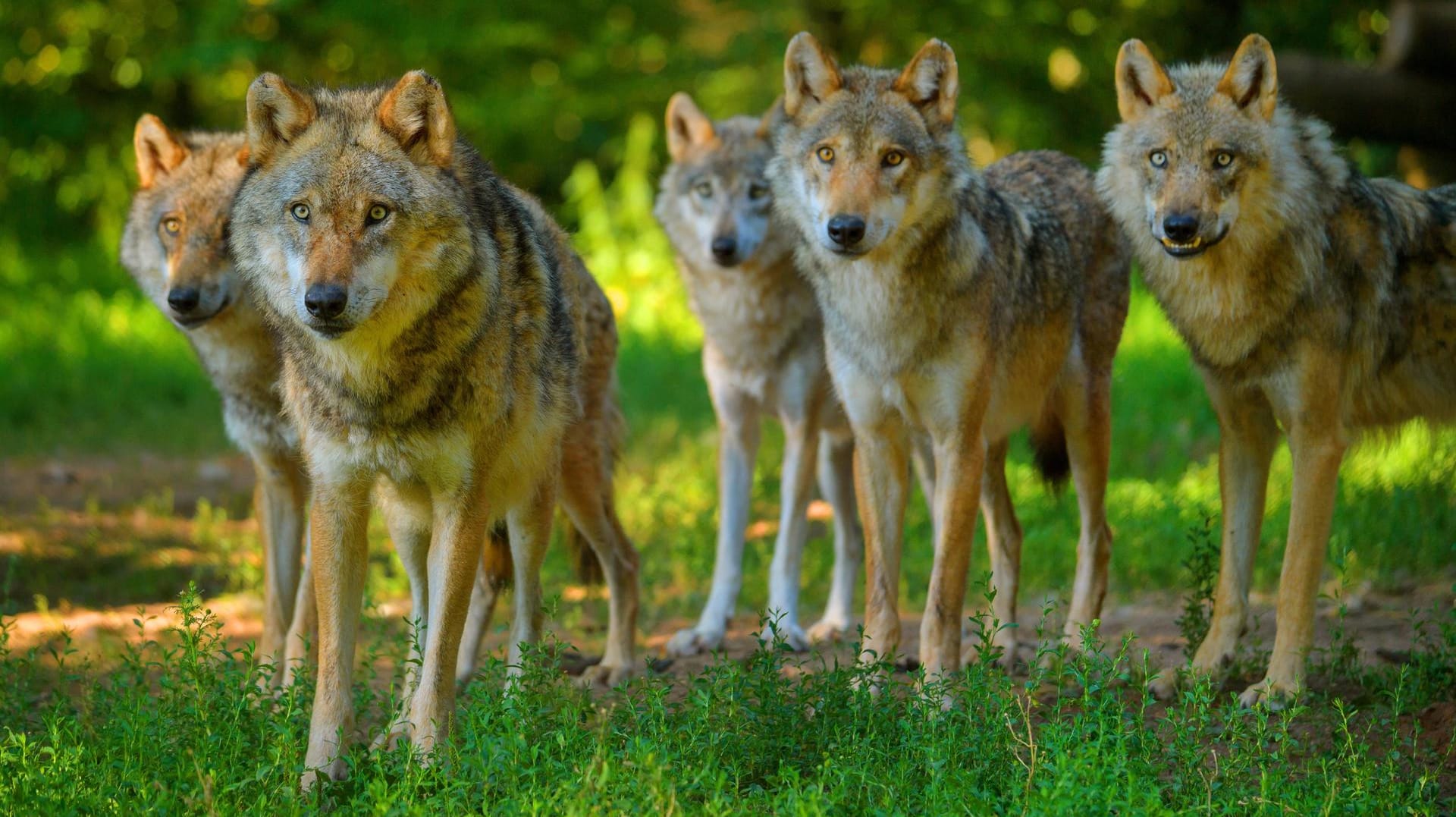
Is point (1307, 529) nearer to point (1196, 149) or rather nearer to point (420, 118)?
point (1196, 149)

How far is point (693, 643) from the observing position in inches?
250

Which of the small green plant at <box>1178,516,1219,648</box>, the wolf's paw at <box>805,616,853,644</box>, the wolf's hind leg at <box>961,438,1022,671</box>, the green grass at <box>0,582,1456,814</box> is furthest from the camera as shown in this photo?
the wolf's paw at <box>805,616,853,644</box>

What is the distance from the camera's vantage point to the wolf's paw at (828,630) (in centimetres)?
640

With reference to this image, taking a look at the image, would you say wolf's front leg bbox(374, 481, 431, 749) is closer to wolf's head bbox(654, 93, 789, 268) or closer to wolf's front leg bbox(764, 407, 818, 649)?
wolf's front leg bbox(764, 407, 818, 649)

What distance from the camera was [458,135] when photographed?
4656 millimetres

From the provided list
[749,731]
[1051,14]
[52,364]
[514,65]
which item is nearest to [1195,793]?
[749,731]

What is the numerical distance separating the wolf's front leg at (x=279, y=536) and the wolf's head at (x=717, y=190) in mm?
2297

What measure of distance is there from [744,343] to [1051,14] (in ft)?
Result: 27.8

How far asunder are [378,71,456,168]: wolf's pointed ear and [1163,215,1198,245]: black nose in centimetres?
241

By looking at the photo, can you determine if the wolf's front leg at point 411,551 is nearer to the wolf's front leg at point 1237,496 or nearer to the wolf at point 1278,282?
the wolf at point 1278,282

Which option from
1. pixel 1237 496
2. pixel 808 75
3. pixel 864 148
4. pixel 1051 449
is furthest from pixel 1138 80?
pixel 1051 449

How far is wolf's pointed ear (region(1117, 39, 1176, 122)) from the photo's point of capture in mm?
5250

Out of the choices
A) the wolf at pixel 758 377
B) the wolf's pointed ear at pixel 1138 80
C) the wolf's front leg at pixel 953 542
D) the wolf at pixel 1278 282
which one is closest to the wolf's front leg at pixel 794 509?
the wolf at pixel 758 377

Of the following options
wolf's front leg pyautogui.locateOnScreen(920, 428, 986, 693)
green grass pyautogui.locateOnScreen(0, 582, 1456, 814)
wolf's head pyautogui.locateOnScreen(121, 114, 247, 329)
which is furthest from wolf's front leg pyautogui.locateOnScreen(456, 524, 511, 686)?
wolf's front leg pyautogui.locateOnScreen(920, 428, 986, 693)
